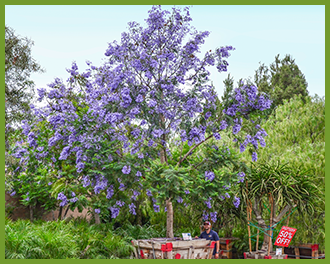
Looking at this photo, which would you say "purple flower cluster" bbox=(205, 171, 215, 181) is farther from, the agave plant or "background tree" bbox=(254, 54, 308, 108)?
"background tree" bbox=(254, 54, 308, 108)

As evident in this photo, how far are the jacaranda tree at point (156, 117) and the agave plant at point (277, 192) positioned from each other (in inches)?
21.5

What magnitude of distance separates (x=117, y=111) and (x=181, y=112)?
1.45 metres

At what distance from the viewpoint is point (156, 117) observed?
791cm

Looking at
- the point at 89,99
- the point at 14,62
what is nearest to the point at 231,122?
the point at 89,99

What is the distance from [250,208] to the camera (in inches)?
335

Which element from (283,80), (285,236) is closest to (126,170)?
(285,236)

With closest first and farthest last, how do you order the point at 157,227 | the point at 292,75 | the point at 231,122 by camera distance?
1. the point at 231,122
2. the point at 157,227
3. the point at 292,75

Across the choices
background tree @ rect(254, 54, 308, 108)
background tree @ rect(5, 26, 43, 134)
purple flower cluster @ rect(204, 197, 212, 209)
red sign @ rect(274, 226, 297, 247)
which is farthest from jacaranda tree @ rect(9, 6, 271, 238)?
background tree @ rect(254, 54, 308, 108)

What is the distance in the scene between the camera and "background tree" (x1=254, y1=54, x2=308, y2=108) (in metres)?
22.1

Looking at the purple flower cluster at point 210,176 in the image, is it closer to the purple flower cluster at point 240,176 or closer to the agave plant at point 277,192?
the purple flower cluster at point 240,176

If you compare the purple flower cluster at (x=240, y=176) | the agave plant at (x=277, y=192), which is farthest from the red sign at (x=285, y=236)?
the purple flower cluster at (x=240, y=176)

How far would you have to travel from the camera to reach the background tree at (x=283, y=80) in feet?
72.4

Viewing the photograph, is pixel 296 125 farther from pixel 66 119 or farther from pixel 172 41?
pixel 66 119

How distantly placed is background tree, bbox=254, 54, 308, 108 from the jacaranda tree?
563 inches
